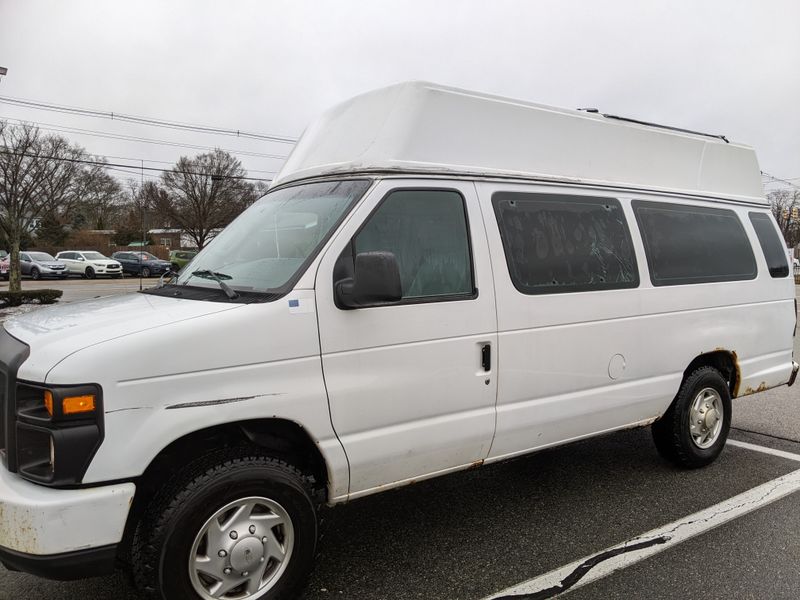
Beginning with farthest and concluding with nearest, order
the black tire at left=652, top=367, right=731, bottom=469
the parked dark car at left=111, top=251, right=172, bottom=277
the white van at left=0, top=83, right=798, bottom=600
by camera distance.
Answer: the parked dark car at left=111, top=251, right=172, bottom=277 < the black tire at left=652, top=367, right=731, bottom=469 < the white van at left=0, top=83, right=798, bottom=600

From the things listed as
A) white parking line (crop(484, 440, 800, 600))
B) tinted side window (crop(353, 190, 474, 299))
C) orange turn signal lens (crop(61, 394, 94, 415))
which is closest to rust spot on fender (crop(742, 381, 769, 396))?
white parking line (crop(484, 440, 800, 600))

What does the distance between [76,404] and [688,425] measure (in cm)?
417

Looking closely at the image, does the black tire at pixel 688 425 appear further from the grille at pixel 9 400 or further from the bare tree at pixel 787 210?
the bare tree at pixel 787 210

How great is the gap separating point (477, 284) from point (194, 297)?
4.94ft

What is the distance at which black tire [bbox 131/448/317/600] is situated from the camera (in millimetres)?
2439

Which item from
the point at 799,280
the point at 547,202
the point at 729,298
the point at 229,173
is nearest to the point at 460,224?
the point at 547,202

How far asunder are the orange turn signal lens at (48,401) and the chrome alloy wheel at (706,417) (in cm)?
423

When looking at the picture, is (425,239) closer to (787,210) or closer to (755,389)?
(755,389)

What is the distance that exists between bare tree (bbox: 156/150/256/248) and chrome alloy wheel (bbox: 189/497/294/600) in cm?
5337

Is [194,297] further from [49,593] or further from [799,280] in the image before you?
[799,280]

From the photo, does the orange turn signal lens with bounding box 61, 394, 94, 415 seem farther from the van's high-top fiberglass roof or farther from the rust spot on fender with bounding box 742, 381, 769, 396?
the rust spot on fender with bounding box 742, 381, 769, 396

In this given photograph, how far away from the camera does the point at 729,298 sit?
463 cm

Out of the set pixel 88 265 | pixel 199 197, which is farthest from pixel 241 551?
pixel 199 197

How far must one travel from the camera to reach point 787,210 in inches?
2350
